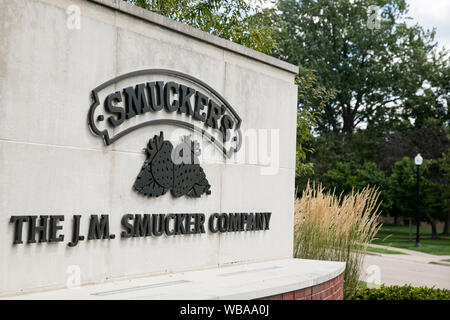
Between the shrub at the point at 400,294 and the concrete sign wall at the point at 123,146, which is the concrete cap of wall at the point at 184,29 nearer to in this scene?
the concrete sign wall at the point at 123,146

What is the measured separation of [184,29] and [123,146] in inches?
57.6

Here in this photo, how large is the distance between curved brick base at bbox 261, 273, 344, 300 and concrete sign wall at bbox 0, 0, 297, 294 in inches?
37.0

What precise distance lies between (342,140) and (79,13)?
35.6 m

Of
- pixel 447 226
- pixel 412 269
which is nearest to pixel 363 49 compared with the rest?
pixel 447 226

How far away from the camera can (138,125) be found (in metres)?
5.15

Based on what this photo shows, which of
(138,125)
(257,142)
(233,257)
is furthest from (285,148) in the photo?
(138,125)

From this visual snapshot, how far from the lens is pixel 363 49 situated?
3975 centimetres

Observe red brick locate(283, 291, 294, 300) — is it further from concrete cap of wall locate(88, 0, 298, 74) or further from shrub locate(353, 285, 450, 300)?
shrub locate(353, 285, 450, 300)

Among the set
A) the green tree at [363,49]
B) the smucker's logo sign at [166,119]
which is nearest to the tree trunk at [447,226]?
the green tree at [363,49]

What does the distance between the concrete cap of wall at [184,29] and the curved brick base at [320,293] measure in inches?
110

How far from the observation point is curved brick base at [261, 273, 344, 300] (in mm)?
5180

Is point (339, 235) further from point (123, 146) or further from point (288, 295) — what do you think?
point (123, 146)

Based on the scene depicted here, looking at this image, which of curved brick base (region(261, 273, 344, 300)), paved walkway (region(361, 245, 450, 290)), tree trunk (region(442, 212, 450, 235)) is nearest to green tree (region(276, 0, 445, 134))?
tree trunk (region(442, 212, 450, 235))

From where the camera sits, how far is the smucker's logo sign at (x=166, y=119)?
4910 mm
